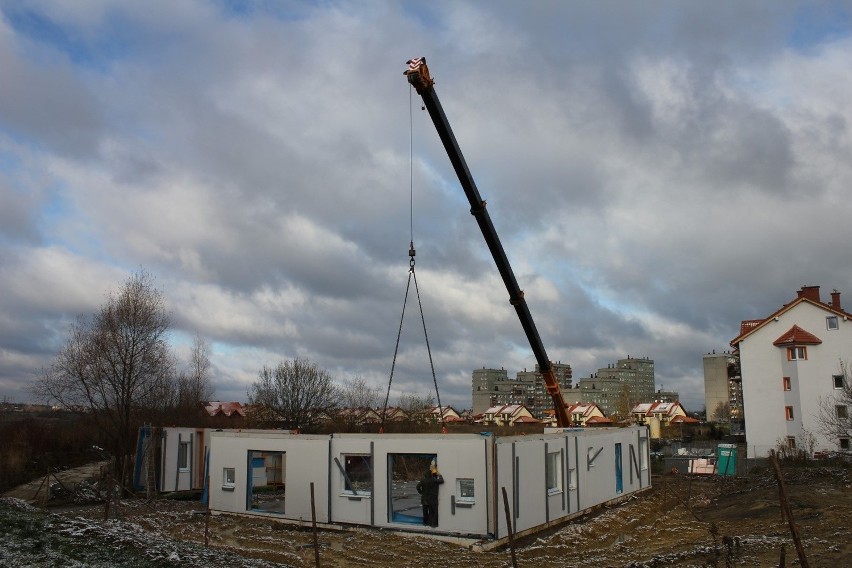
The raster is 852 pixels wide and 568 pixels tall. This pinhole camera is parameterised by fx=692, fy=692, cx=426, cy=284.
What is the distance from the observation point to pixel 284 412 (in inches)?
1934

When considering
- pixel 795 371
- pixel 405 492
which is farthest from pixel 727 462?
pixel 405 492

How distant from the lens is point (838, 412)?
3944 centimetres

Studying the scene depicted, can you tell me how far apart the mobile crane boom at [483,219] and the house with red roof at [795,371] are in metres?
23.7

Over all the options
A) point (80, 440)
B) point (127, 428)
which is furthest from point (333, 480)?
point (80, 440)

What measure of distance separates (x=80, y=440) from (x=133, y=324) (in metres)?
11.7

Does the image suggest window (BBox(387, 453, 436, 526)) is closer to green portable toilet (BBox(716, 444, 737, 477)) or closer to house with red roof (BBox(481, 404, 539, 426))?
green portable toilet (BBox(716, 444, 737, 477))

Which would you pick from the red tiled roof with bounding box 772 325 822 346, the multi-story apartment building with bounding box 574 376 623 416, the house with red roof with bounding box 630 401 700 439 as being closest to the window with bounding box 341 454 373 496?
the red tiled roof with bounding box 772 325 822 346

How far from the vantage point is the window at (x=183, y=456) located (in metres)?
27.1

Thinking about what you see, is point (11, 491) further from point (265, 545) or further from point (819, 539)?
point (819, 539)

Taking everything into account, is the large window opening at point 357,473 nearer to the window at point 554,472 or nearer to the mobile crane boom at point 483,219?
the window at point 554,472

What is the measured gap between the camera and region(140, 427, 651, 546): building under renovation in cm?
1691

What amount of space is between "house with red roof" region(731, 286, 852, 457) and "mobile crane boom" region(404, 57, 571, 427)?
23.7 meters

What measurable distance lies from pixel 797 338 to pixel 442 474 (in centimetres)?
3554

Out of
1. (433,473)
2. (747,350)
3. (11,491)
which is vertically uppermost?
(747,350)
